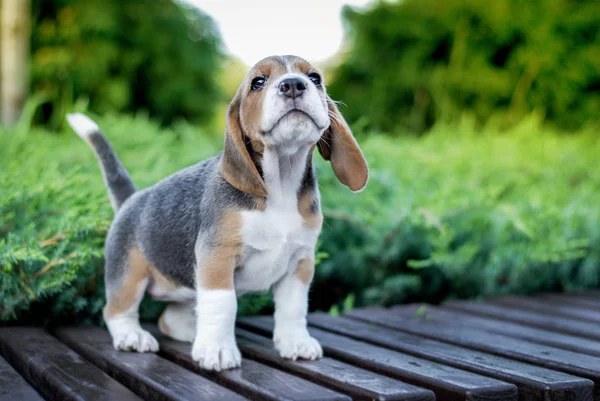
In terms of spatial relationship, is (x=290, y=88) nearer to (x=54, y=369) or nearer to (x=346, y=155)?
(x=346, y=155)

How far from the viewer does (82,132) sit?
3.02 meters

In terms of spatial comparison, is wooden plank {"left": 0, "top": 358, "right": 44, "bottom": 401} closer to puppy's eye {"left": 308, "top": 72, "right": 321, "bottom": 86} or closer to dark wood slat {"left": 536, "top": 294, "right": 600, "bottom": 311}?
puppy's eye {"left": 308, "top": 72, "right": 321, "bottom": 86}

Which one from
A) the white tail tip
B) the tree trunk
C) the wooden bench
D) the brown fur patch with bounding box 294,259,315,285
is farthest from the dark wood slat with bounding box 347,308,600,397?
the tree trunk

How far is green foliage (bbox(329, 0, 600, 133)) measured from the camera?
959cm

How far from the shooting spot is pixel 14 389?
2.17 meters

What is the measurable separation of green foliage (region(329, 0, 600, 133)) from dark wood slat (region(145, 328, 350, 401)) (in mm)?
7247

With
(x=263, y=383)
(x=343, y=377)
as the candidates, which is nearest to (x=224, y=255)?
(x=263, y=383)

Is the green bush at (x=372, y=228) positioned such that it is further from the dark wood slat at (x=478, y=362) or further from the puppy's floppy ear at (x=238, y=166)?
the puppy's floppy ear at (x=238, y=166)

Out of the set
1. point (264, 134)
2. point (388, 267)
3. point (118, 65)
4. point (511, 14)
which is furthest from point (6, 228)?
point (511, 14)

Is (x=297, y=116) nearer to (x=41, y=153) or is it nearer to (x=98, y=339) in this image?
(x=98, y=339)

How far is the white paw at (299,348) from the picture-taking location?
2477 mm

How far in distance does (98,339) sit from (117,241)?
16.6 inches

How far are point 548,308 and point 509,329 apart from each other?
2.11ft

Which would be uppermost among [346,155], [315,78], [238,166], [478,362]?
[315,78]
